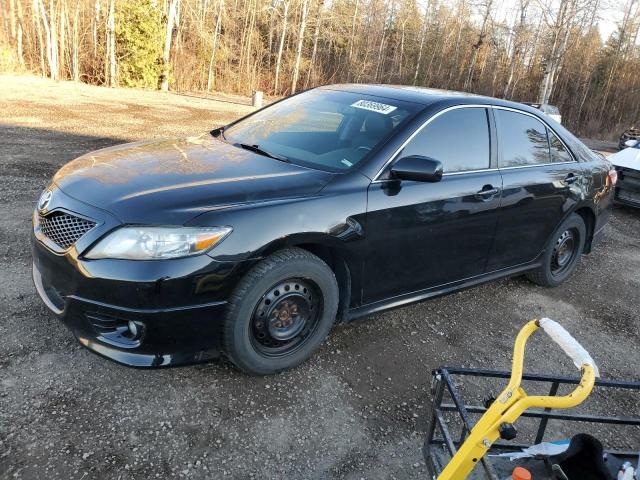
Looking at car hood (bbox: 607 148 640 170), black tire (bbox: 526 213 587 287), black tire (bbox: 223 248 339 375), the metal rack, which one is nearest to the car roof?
black tire (bbox: 526 213 587 287)

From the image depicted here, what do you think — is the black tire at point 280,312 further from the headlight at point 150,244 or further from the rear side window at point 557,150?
the rear side window at point 557,150

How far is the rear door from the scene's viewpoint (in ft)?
12.2

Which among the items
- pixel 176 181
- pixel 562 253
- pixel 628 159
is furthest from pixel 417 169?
pixel 628 159

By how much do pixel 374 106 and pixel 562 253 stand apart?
2537 millimetres

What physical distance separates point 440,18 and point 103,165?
136 feet

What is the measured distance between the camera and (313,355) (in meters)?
3.12

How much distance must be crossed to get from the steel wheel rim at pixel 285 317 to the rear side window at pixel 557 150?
2644 mm

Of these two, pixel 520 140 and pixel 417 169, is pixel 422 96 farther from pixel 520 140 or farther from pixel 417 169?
pixel 520 140

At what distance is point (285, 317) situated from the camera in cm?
277

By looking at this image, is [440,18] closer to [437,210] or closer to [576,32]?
[576,32]

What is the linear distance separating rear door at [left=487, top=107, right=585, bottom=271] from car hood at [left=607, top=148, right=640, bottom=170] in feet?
15.1

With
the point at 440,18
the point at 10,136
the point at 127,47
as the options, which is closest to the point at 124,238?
the point at 10,136

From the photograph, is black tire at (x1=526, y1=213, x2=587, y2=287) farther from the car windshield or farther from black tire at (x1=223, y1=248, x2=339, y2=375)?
black tire at (x1=223, y1=248, x2=339, y2=375)

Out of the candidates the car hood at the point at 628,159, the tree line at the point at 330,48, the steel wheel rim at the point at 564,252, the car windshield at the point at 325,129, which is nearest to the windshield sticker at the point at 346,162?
the car windshield at the point at 325,129
